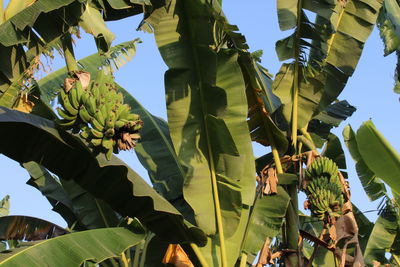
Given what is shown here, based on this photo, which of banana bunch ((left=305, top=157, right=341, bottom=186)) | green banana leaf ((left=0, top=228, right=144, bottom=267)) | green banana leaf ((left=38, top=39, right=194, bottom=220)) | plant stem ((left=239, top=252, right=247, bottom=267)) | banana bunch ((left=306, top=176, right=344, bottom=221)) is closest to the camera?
green banana leaf ((left=0, top=228, right=144, bottom=267))

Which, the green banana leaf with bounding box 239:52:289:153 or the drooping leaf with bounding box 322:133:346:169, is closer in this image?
the green banana leaf with bounding box 239:52:289:153

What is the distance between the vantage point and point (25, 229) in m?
4.32

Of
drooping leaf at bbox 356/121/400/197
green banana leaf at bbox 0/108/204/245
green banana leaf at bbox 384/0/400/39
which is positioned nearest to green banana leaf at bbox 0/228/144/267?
green banana leaf at bbox 0/108/204/245

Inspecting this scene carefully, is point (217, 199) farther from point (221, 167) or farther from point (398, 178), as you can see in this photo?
point (398, 178)

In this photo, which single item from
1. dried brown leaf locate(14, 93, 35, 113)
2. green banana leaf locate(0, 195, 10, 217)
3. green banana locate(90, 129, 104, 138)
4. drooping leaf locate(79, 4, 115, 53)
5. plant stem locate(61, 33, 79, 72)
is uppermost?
drooping leaf locate(79, 4, 115, 53)

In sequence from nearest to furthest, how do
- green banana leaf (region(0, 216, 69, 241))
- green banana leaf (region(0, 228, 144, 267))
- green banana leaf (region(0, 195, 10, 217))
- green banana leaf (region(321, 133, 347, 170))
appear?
green banana leaf (region(0, 228, 144, 267))
green banana leaf (region(0, 216, 69, 241))
green banana leaf (region(321, 133, 347, 170))
green banana leaf (region(0, 195, 10, 217))

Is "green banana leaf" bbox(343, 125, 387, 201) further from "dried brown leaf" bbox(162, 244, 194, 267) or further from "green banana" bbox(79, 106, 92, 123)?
"green banana" bbox(79, 106, 92, 123)

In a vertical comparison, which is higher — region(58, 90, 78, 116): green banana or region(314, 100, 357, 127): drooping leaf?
region(58, 90, 78, 116): green banana

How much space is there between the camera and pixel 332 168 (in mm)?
A: 4164

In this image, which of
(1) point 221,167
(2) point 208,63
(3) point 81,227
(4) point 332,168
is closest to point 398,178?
(4) point 332,168

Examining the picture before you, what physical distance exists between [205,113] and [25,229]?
1.44 m

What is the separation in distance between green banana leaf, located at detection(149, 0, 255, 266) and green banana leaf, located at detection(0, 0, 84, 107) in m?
0.70

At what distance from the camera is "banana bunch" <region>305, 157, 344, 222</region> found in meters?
4.06

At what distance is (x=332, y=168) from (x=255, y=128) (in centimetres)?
84
